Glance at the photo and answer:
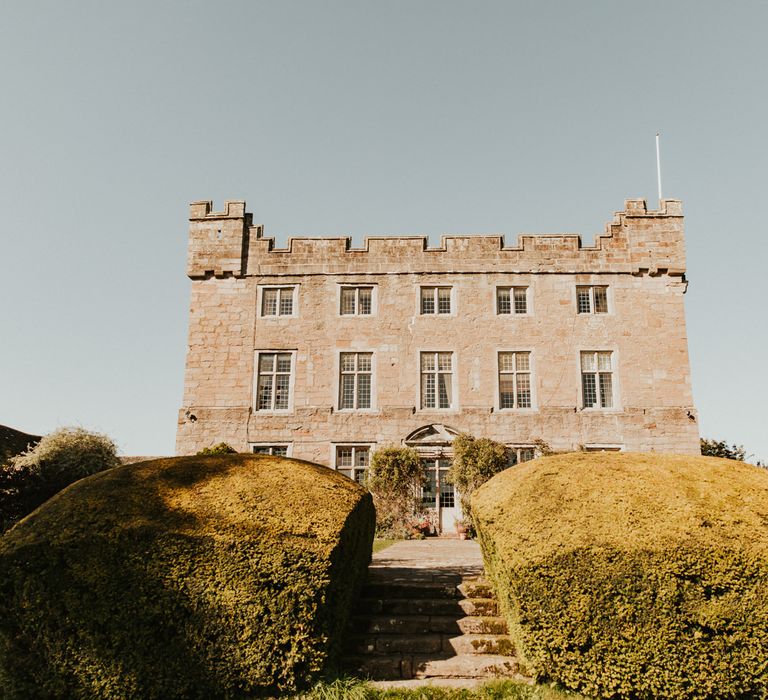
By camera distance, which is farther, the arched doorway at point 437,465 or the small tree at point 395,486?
the arched doorway at point 437,465

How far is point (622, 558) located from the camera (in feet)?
20.0

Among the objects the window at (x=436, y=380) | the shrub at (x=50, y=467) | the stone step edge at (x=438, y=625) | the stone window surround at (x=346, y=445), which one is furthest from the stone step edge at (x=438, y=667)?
the window at (x=436, y=380)

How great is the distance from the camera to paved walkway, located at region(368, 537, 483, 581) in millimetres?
9445

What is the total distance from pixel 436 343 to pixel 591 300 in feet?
19.4

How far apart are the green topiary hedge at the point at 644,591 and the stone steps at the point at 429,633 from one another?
0.60m

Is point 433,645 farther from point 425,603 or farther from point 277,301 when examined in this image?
point 277,301

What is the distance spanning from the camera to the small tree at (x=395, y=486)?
2114 cm

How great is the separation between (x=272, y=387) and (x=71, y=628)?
1715 centimetres

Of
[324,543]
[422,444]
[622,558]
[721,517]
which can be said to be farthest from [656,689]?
[422,444]

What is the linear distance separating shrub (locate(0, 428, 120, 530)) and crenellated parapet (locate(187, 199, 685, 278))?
277 inches

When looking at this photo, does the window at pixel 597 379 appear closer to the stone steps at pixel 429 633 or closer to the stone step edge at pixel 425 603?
the stone steps at pixel 429 633

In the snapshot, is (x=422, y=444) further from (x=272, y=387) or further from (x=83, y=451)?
(x=83, y=451)

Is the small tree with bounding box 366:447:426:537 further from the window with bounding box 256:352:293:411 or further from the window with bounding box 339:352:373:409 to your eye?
the window with bounding box 256:352:293:411

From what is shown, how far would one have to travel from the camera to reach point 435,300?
23812 mm
